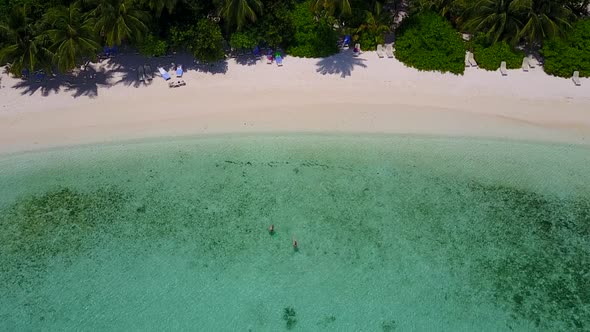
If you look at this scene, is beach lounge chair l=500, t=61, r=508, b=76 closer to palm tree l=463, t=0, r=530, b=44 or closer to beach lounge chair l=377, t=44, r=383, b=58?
palm tree l=463, t=0, r=530, b=44

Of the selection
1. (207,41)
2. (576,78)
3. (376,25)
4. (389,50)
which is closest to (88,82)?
(207,41)

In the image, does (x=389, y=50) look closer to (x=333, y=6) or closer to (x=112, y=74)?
(x=333, y=6)

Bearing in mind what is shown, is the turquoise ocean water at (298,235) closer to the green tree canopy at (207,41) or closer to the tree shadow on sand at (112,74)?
the tree shadow on sand at (112,74)

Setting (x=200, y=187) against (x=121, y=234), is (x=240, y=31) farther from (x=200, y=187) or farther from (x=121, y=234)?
(x=121, y=234)

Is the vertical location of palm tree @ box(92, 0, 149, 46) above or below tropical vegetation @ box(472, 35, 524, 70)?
above

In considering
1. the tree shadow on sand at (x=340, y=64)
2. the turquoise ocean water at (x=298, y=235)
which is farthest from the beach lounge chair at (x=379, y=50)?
the turquoise ocean water at (x=298, y=235)

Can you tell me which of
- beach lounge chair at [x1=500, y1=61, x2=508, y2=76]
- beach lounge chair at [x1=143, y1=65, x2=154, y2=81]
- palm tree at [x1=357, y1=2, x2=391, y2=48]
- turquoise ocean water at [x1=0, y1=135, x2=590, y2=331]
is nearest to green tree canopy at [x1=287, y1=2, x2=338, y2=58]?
palm tree at [x1=357, y1=2, x2=391, y2=48]
